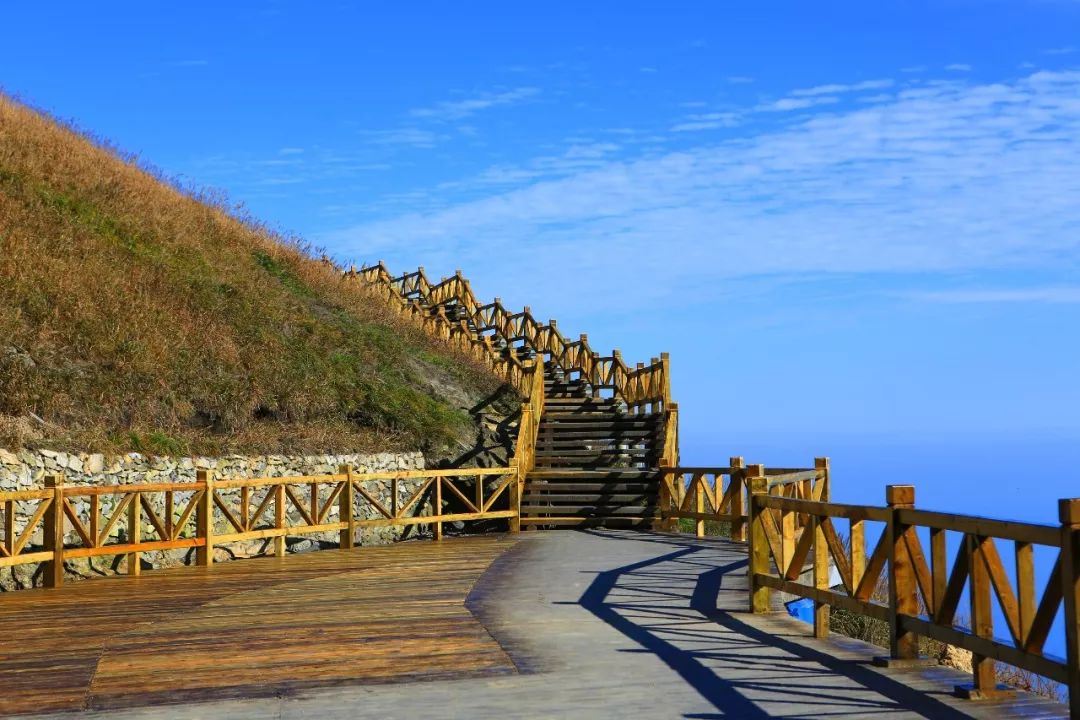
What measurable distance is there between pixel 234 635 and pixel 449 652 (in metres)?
2.20

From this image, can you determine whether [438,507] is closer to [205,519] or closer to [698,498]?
[698,498]

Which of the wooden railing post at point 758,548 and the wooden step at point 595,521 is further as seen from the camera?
the wooden step at point 595,521

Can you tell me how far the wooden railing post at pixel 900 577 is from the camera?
7.89 m

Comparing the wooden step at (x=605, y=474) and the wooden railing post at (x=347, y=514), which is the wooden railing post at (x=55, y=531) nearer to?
the wooden railing post at (x=347, y=514)

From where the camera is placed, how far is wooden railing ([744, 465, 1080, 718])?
611 cm

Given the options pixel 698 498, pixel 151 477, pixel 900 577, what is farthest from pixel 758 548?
pixel 151 477

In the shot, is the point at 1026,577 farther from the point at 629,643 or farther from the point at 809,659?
the point at 629,643

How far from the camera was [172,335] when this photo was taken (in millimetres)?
22578

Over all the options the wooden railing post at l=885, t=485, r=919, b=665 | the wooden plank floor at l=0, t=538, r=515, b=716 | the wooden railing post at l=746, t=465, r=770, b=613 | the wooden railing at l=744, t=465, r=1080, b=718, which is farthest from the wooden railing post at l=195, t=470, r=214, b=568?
the wooden railing post at l=885, t=485, r=919, b=665

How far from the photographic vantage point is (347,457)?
21.7 m

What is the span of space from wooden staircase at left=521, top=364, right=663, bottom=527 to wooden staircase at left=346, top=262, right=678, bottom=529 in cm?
2

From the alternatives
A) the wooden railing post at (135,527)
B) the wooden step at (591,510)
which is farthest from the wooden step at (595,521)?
the wooden railing post at (135,527)

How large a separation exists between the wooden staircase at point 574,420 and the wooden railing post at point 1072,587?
1499 centimetres

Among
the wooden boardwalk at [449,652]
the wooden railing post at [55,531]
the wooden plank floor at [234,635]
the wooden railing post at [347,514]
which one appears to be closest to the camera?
the wooden boardwalk at [449,652]
